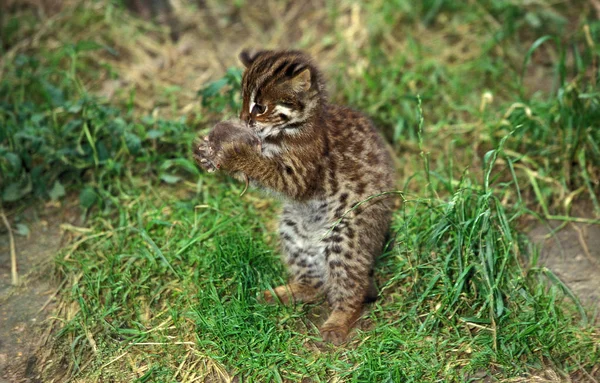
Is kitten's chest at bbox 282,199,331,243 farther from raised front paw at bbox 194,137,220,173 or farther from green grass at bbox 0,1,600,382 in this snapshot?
raised front paw at bbox 194,137,220,173

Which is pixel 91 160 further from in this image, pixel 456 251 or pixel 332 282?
pixel 456 251

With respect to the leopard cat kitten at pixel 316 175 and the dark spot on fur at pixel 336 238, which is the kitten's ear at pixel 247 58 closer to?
the leopard cat kitten at pixel 316 175

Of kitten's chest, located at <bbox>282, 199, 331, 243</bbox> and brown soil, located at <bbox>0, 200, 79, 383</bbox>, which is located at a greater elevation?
kitten's chest, located at <bbox>282, 199, 331, 243</bbox>

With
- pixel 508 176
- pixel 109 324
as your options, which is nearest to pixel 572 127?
pixel 508 176

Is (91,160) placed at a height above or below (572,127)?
below

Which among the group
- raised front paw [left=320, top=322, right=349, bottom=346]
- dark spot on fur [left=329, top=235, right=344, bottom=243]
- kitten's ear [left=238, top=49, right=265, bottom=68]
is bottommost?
raised front paw [left=320, top=322, right=349, bottom=346]

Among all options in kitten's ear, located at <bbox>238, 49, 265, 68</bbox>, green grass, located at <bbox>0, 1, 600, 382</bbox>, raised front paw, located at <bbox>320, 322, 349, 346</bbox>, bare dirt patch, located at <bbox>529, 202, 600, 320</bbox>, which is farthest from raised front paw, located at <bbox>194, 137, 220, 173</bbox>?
bare dirt patch, located at <bbox>529, 202, 600, 320</bbox>
